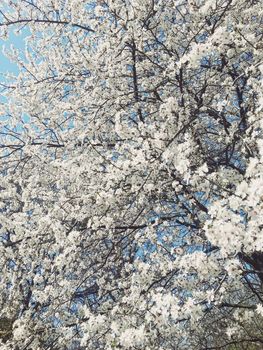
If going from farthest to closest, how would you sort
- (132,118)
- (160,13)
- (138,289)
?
(132,118) < (160,13) < (138,289)

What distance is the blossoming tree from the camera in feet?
11.9

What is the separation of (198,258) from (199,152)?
1946mm

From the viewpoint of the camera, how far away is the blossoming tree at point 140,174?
361cm

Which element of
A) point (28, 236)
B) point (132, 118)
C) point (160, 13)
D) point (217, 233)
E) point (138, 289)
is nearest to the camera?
point (217, 233)

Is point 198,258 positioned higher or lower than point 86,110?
lower

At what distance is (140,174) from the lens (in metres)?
4.57

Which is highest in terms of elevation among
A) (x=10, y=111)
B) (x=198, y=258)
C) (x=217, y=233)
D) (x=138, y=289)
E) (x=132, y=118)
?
(x=10, y=111)

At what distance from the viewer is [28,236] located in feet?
16.5

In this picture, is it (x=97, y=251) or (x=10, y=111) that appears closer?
(x=97, y=251)

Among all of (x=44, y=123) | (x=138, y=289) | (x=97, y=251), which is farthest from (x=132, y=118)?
(x=138, y=289)

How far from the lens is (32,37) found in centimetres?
748

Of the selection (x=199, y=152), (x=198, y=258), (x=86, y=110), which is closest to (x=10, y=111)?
(x=86, y=110)

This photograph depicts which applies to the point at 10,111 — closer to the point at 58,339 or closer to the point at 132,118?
the point at 132,118

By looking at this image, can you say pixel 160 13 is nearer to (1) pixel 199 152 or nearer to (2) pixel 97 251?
(1) pixel 199 152
